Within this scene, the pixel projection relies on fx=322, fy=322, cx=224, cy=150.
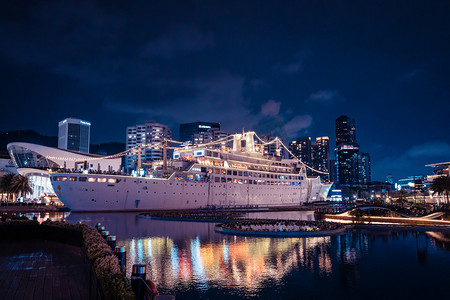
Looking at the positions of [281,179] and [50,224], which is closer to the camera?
[50,224]

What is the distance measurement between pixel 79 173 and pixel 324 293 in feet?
136

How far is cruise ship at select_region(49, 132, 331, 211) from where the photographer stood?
44938 mm

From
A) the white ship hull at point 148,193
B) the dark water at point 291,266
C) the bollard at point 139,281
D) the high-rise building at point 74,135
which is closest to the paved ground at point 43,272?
the bollard at point 139,281

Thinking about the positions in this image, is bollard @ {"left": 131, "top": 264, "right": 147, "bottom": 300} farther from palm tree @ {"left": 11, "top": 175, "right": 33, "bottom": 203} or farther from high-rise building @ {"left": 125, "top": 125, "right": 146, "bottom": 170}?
high-rise building @ {"left": 125, "top": 125, "right": 146, "bottom": 170}

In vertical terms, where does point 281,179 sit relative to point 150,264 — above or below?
above

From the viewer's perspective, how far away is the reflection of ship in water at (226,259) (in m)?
12.0

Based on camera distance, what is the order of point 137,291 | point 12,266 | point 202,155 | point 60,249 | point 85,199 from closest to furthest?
point 137,291 < point 12,266 < point 60,249 < point 85,199 < point 202,155

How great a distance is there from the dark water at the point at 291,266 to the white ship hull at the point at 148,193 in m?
24.7

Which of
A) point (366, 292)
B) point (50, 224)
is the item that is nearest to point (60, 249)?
point (50, 224)

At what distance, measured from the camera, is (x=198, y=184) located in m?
57.4

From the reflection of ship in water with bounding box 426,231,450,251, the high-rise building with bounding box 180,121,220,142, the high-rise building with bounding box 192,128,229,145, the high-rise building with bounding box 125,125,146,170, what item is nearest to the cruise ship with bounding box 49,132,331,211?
the reflection of ship in water with bounding box 426,231,450,251

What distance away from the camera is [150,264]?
557 inches

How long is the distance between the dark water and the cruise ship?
24852mm

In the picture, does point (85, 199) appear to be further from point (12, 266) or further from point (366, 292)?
Result: point (366, 292)
